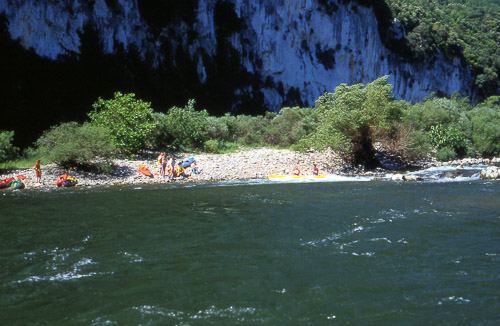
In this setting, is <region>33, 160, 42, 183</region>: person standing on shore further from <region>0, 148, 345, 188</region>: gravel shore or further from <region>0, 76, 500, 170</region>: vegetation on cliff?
<region>0, 76, 500, 170</region>: vegetation on cliff

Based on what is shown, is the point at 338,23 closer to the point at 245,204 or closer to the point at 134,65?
the point at 134,65

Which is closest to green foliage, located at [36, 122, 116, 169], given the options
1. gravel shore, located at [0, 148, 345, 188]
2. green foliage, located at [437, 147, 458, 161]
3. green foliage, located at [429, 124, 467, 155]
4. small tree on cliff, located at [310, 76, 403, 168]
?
gravel shore, located at [0, 148, 345, 188]

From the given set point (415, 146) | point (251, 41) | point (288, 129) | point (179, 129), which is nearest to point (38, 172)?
point (179, 129)

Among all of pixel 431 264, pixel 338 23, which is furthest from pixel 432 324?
pixel 338 23

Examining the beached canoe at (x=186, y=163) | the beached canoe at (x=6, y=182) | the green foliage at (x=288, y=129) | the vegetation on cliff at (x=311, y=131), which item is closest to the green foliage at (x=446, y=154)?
the vegetation on cliff at (x=311, y=131)

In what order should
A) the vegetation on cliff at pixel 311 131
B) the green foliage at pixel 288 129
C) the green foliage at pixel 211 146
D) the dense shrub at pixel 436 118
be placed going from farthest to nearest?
1. the green foliage at pixel 288 129
2. the dense shrub at pixel 436 118
3. the green foliage at pixel 211 146
4. the vegetation on cliff at pixel 311 131

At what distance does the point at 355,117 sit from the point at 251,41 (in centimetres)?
3402

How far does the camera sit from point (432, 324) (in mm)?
4273

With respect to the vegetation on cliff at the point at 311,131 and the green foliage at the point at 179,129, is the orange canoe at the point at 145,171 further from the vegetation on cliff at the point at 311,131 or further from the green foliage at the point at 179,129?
the green foliage at the point at 179,129

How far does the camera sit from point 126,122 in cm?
2508

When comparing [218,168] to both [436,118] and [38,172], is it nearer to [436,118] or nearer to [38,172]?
[38,172]

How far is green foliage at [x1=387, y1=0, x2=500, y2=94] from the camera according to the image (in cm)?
7481

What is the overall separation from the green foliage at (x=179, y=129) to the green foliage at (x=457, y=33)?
58.3 meters

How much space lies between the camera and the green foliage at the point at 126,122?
24219 millimetres
